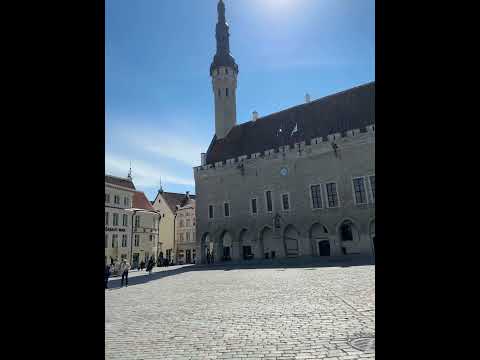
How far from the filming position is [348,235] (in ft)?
95.5

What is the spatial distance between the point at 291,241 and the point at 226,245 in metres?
9.20

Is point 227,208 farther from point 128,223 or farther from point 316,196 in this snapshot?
point 128,223

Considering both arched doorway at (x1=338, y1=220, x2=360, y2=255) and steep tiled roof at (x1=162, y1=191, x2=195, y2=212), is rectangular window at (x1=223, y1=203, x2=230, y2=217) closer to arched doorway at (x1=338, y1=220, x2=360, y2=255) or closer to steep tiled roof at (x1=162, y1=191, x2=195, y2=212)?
arched doorway at (x1=338, y1=220, x2=360, y2=255)

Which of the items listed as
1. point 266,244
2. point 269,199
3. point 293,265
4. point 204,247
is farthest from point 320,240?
point 204,247

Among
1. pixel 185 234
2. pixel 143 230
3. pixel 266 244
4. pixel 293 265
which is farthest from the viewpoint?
pixel 185 234

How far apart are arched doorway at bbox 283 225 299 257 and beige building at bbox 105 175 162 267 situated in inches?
708

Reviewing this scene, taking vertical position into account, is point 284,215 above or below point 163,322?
above

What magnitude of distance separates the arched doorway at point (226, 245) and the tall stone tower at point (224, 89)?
1249cm

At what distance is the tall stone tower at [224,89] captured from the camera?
135ft

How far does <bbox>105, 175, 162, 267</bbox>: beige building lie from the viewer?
114 ft
